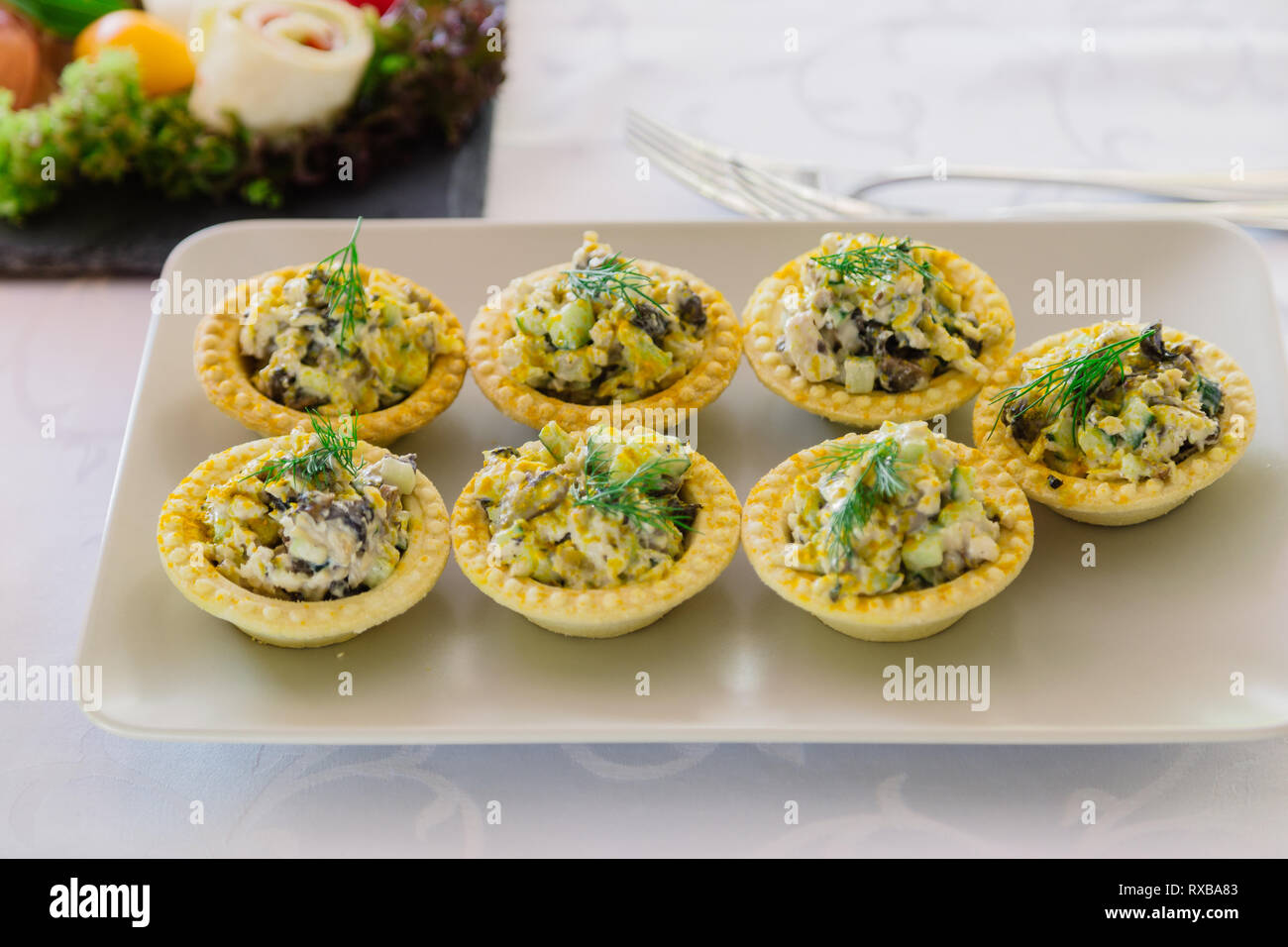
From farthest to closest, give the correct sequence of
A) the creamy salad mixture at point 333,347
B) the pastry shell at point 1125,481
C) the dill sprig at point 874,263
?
1. the creamy salad mixture at point 333,347
2. the dill sprig at point 874,263
3. the pastry shell at point 1125,481

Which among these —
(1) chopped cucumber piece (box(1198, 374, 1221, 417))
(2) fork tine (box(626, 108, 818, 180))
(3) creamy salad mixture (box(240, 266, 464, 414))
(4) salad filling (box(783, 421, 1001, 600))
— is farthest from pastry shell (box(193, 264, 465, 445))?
(1) chopped cucumber piece (box(1198, 374, 1221, 417))

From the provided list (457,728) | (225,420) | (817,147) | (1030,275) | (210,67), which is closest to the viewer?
(457,728)

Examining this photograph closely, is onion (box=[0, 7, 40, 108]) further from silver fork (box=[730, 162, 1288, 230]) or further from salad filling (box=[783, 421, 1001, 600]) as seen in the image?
salad filling (box=[783, 421, 1001, 600])


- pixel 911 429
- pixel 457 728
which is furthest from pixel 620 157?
pixel 457 728

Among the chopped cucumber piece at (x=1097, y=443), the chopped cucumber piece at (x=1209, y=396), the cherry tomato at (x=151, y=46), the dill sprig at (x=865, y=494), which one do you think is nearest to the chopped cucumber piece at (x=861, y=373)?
the dill sprig at (x=865, y=494)

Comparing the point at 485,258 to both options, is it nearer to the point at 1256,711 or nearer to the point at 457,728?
the point at 457,728

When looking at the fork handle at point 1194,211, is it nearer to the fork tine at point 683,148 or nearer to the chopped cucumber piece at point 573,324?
the fork tine at point 683,148
